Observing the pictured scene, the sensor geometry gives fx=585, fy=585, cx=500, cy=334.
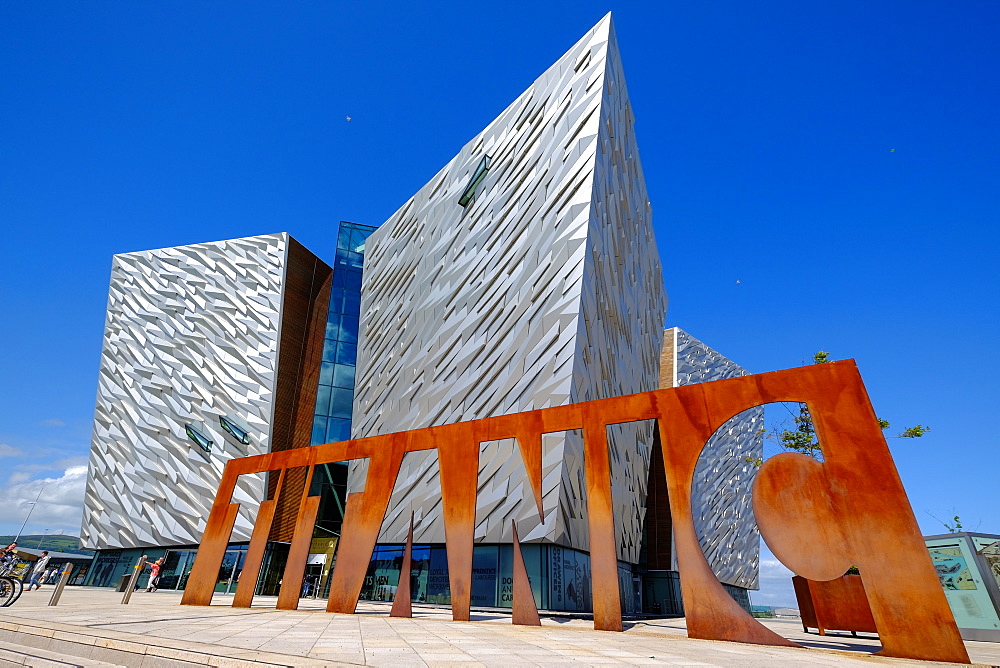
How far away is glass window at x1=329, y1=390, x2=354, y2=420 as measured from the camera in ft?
82.8

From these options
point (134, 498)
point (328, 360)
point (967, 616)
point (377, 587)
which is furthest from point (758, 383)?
point (134, 498)

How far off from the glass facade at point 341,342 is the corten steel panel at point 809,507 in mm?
16874

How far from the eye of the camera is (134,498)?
25.5 m

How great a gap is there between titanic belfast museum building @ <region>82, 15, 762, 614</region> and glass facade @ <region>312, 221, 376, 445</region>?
0.29 ft

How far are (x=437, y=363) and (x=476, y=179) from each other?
673 cm

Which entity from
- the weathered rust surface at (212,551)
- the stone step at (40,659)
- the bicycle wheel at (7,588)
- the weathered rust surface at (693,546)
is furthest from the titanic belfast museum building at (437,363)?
the stone step at (40,659)

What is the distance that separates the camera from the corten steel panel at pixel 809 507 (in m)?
6.09

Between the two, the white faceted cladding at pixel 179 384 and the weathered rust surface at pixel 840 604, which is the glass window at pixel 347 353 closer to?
the white faceted cladding at pixel 179 384

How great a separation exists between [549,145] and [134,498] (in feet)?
75.3

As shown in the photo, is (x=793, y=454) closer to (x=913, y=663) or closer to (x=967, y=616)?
(x=913, y=663)

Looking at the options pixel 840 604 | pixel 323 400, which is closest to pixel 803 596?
pixel 840 604

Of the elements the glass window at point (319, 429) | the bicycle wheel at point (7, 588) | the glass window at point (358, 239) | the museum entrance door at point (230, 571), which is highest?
the glass window at point (358, 239)

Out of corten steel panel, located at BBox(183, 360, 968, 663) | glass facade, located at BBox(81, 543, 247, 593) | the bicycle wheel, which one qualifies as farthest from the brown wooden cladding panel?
corten steel panel, located at BBox(183, 360, 968, 663)

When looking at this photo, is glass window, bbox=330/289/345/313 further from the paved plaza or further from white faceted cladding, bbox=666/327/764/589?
the paved plaza
